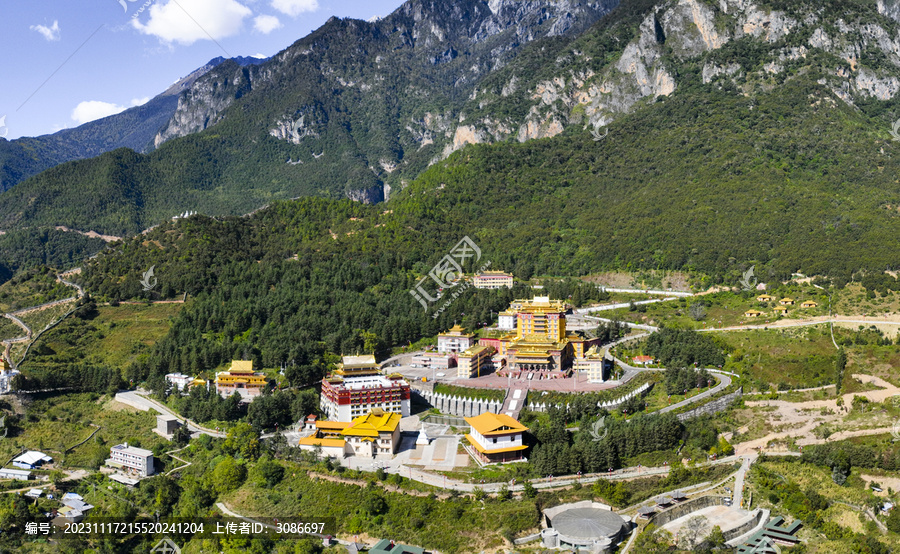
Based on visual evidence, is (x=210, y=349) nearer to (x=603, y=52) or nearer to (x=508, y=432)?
(x=508, y=432)

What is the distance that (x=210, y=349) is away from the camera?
6806 centimetres

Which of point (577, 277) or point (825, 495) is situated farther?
point (577, 277)

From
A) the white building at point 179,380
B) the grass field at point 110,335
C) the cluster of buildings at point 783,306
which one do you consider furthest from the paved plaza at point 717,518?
the grass field at point 110,335

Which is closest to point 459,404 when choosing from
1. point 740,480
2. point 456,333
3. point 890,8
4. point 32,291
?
point 456,333

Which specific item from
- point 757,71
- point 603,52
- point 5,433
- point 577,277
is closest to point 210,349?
point 5,433

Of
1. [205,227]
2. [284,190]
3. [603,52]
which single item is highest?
[603,52]

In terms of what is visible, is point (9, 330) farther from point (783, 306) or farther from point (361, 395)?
point (783, 306)

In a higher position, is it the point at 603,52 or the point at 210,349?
the point at 603,52

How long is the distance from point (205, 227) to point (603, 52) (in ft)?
302

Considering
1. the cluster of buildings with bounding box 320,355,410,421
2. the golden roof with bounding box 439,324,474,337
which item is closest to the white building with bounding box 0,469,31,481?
the cluster of buildings with bounding box 320,355,410,421

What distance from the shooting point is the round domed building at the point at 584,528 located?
3884 cm
